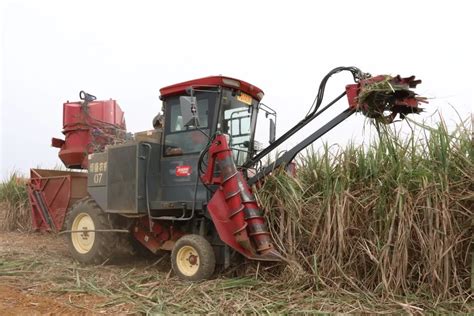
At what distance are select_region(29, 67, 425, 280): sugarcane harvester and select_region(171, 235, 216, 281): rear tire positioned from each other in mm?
11

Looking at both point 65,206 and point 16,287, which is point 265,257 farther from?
point 65,206

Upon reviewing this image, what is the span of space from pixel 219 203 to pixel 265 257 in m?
0.76

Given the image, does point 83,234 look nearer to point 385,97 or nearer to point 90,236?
point 90,236

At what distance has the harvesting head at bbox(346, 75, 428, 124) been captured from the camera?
14.0ft

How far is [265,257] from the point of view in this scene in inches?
170

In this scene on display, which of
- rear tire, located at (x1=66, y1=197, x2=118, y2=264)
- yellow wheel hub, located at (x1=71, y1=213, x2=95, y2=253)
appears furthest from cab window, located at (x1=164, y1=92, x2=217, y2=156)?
yellow wheel hub, located at (x1=71, y1=213, x2=95, y2=253)

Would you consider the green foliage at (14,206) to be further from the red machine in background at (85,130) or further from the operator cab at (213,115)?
the operator cab at (213,115)

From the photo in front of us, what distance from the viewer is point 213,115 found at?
205 inches

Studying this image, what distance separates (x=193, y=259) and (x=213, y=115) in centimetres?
162

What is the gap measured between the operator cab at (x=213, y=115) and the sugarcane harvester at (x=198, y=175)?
12mm

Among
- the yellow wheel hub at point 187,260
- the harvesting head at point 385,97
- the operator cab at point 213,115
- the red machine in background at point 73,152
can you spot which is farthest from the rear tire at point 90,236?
the harvesting head at point 385,97

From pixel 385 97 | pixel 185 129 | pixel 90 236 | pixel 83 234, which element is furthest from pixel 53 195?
pixel 385 97

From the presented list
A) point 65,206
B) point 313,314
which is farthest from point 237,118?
point 65,206

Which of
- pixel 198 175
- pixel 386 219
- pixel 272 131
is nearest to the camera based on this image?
pixel 386 219
